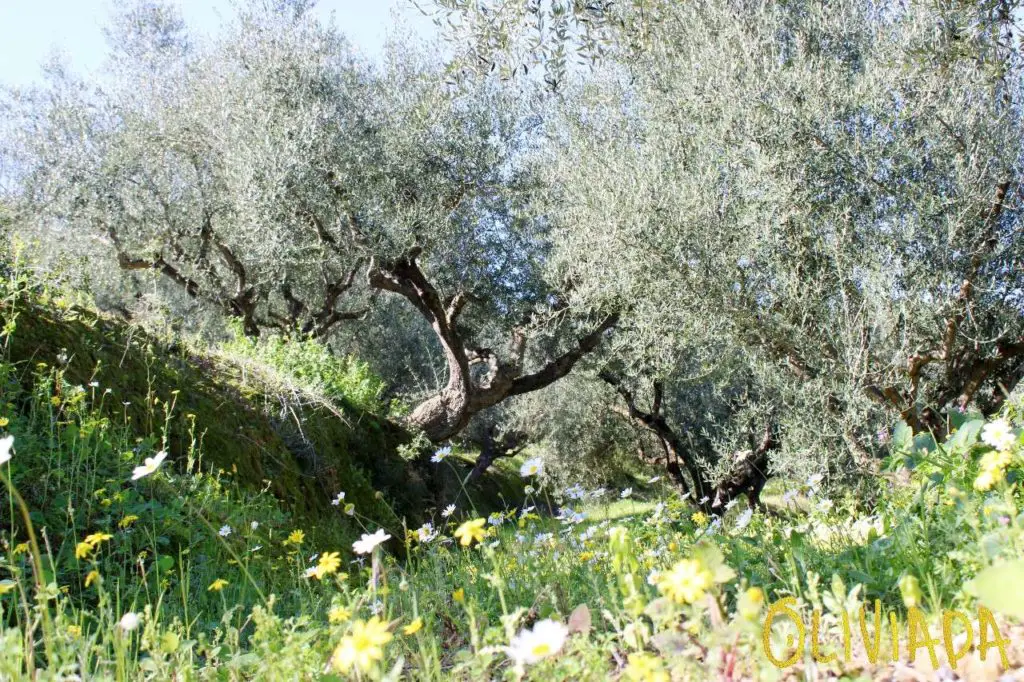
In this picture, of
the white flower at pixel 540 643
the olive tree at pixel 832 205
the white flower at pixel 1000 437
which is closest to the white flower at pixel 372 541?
the white flower at pixel 540 643

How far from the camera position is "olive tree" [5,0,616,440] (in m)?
11.4

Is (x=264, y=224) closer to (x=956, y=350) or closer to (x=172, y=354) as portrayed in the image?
(x=172, y=354)

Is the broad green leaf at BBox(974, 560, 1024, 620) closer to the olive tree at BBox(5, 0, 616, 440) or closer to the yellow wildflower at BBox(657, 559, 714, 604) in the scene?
the yellow wildflower at BBox(657, 559, 714, 604)

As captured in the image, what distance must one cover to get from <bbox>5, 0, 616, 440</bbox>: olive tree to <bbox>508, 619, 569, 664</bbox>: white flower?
915 centimetres

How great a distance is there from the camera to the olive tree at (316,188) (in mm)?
11352

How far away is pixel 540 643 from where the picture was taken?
1.47 m

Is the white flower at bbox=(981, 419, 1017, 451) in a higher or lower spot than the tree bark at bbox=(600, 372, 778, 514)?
higher

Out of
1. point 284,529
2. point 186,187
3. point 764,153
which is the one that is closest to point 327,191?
point 186,187

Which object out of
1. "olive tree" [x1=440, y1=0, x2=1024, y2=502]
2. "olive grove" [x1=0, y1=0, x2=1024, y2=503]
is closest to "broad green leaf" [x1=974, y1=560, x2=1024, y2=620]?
"olive grove" [x1=0, y1=0, x2=1024, y2=503]

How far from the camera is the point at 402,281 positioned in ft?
39.6

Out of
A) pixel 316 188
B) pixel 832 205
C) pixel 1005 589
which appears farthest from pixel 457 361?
pixel 1005 589

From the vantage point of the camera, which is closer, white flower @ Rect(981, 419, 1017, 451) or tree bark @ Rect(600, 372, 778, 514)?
white flower @ Rect(981, 419, 1017, 451)

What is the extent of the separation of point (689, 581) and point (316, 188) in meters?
10.5

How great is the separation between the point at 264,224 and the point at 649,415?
313 inches
